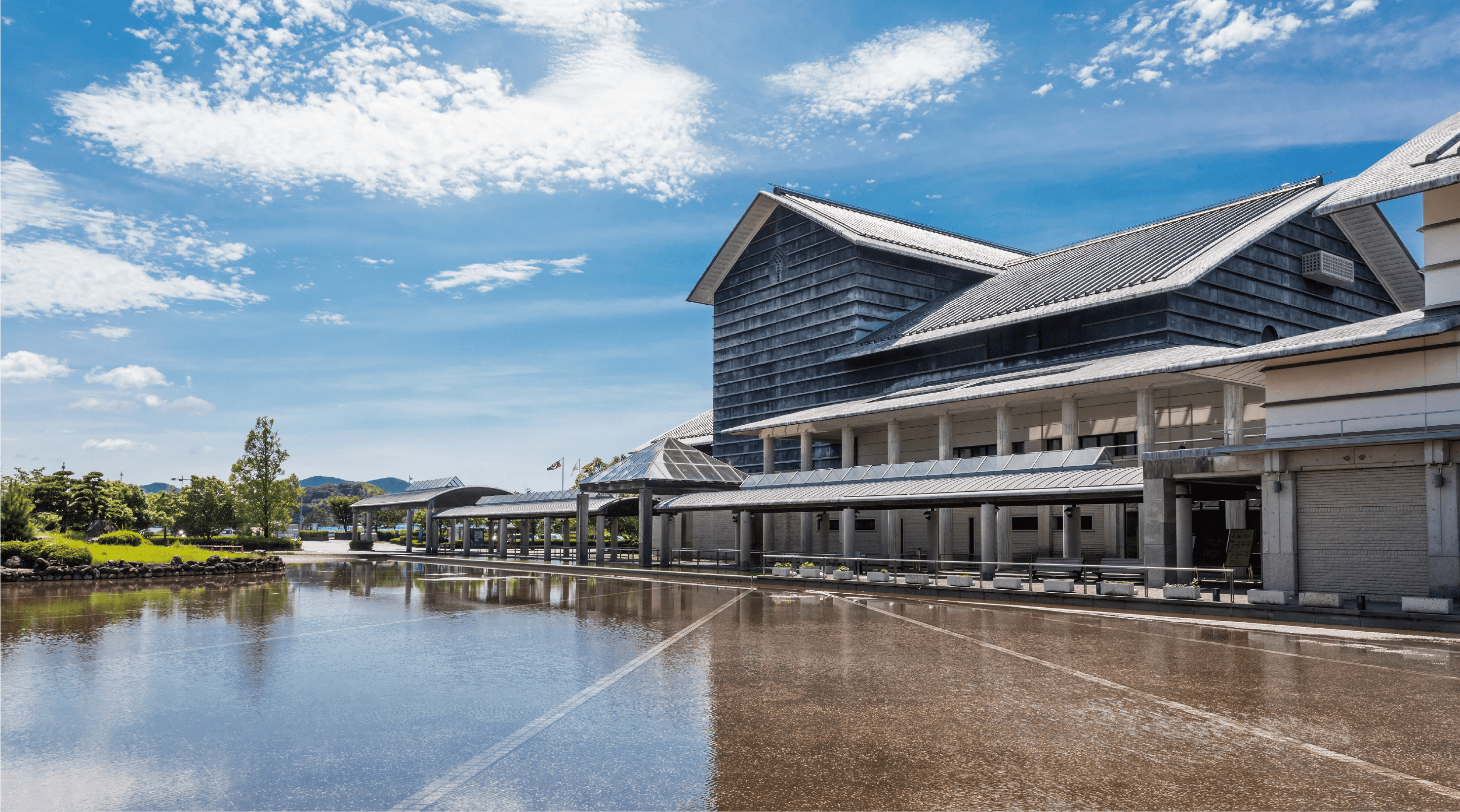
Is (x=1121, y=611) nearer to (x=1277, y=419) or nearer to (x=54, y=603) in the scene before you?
(x=1277, y=419)

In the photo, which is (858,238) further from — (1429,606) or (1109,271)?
(1429,606)

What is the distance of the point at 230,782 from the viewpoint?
8.30 metres

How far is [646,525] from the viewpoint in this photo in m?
48.2

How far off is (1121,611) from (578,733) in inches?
769

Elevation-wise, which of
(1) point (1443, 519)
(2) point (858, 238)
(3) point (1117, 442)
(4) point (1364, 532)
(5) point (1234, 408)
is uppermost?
(2) point (858, 238)

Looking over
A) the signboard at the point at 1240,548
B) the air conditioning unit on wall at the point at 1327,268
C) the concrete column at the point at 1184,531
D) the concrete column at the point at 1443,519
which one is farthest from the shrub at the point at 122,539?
the air conditioning unit on wall at the point at 1327,268

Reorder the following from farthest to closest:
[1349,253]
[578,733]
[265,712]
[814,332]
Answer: [814,332] < [1349,253] < [265,712] < [578,733]

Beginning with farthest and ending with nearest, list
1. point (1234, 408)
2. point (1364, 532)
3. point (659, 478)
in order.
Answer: point (659, 478), point (1234, 408), point (1364, 532)

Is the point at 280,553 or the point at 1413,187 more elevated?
the point at 1413,187

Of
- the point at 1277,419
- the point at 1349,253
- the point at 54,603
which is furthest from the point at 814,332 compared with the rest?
the point at 54,603

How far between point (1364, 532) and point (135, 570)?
42401 millimetres

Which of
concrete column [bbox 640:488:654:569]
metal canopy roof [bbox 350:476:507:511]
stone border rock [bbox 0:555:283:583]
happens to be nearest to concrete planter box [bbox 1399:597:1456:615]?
concrete column [bbox 640:488:654:569]

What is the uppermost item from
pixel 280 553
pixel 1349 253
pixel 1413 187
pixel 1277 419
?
pixel 1349 253

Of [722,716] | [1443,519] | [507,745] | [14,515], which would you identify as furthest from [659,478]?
[507,745]
